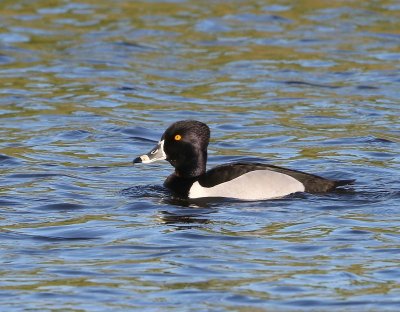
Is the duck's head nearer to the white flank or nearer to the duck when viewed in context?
the duck

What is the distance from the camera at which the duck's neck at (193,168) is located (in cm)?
1389

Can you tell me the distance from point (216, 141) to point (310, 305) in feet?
26.9

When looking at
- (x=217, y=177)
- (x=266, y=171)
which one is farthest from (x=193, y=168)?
(x=266, y=171)

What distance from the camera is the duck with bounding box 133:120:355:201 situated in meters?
13.4

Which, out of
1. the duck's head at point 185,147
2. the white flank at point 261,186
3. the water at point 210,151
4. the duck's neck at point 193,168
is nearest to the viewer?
the water at point 210,151

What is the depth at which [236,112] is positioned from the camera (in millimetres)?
18938

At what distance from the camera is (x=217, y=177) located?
1351cm

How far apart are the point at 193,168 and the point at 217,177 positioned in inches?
19.8

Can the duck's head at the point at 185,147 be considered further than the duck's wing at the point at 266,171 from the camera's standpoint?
Yes

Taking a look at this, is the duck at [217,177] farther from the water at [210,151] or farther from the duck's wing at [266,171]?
the water at [210,151]

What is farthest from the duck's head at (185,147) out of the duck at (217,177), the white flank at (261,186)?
the white flank at (261,186)

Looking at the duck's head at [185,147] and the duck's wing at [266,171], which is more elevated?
the duck's head at [185,147]

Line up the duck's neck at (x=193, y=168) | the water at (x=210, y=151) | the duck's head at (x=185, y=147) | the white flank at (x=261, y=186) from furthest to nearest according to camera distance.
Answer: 1. the duck's neck at (x=193, y=168)
2. the duck's head at (x=185, y=147)
3. the white flank at (x=261, y=186)
4. the water at (x=210, y=151)

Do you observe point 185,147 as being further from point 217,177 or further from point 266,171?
point 266,171
